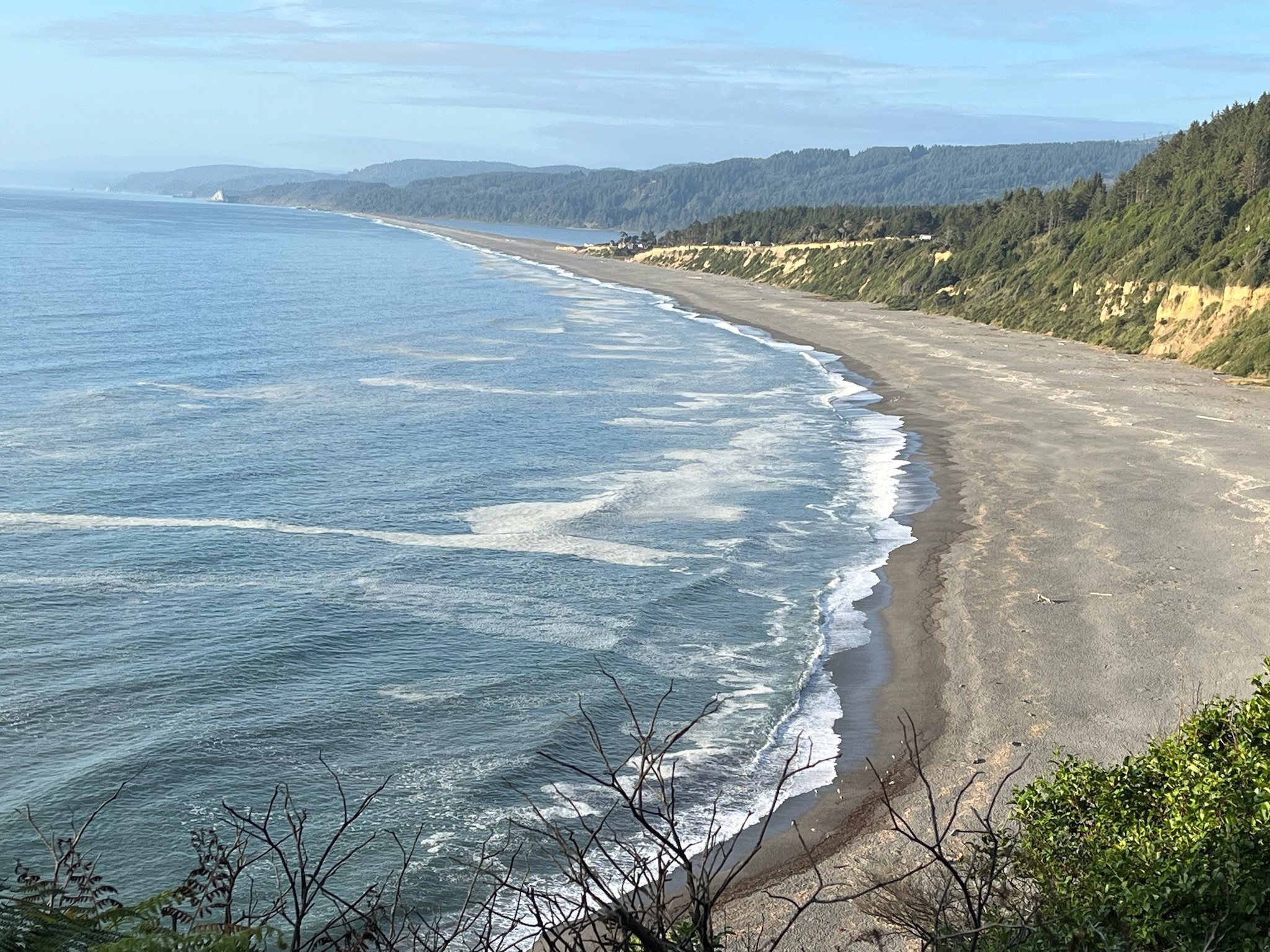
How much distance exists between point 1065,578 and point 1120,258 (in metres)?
54.3

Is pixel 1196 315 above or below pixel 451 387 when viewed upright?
above

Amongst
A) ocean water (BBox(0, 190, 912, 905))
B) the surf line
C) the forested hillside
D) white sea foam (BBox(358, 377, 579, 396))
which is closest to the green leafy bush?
ocean water (BBox(0, 190, 912, 905))

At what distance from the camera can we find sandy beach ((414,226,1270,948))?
1750cm

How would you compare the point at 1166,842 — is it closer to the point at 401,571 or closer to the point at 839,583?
the point at 839,583

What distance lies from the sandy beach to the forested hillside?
949cm

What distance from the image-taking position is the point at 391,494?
31.2 meters

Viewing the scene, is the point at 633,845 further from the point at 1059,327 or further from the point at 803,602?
the point at 1059,327

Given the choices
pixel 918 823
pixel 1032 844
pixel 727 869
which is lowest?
pixel 727 869

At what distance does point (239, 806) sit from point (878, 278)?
91.6m

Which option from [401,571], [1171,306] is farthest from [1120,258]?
[401,571]

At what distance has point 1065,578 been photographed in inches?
969

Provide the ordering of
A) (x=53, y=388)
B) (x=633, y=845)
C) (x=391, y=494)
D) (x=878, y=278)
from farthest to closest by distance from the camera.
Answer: (x=878, y=278), (x=53, y=388), (x=391, y=494), (x=633, y=845)

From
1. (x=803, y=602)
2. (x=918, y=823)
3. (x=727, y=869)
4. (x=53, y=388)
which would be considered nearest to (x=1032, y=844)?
(x=918, y=823)

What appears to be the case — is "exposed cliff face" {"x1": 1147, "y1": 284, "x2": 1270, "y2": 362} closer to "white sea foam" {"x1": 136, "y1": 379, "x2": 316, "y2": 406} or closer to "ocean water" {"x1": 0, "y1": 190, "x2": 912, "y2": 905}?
"ocean water" {"x1": 0, "y1": 190, "x2": 912, "y2": 905}
